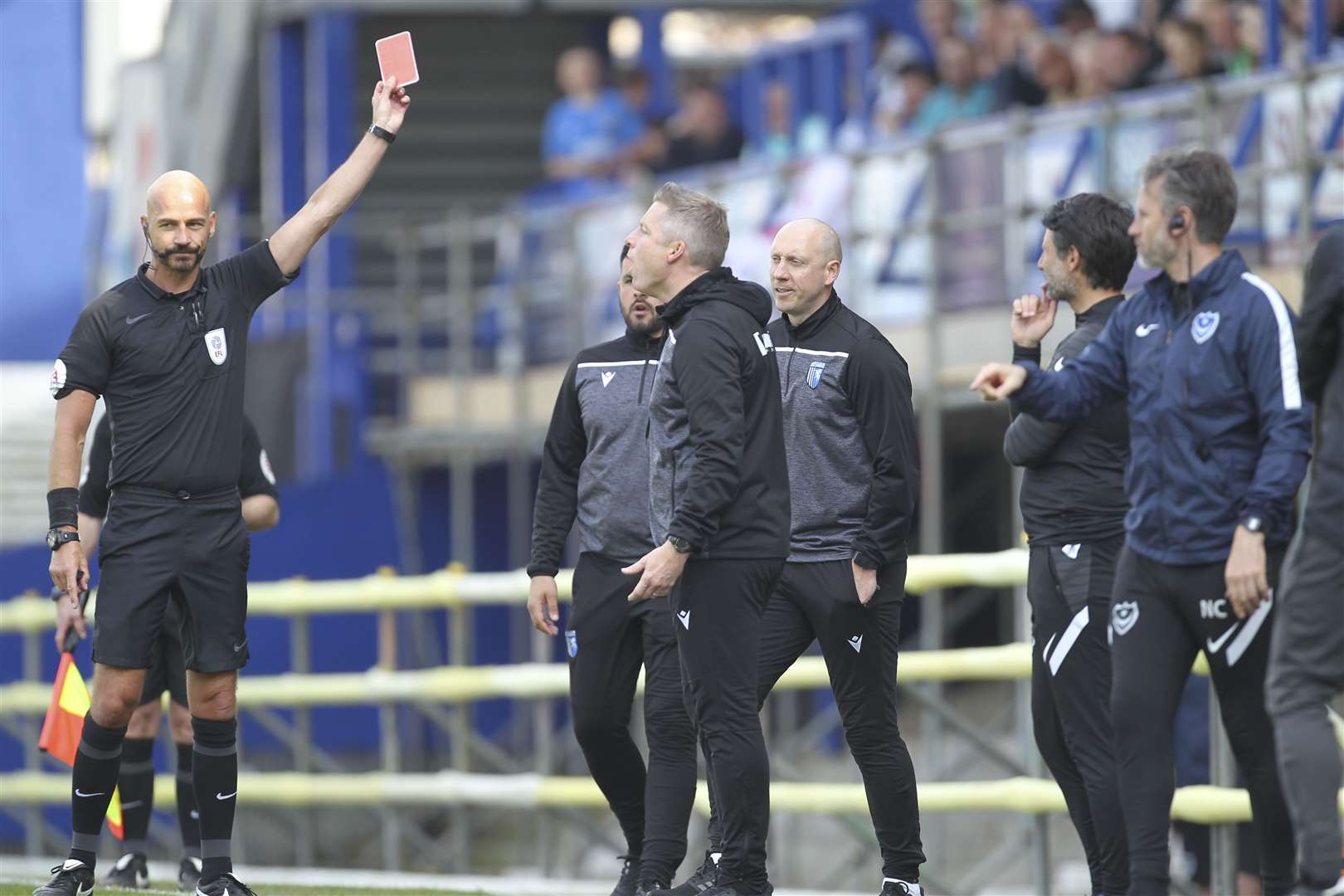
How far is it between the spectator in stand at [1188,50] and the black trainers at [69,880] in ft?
22.8

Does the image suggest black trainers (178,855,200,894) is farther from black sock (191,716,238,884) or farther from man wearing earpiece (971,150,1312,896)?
man wearing earpiece (971,150,1312,896)

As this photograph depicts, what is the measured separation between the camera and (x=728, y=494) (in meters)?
6.41

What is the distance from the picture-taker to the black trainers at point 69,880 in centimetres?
701

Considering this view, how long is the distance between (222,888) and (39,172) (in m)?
14.1

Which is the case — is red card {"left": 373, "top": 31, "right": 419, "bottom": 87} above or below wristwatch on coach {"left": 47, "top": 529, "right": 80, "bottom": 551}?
above

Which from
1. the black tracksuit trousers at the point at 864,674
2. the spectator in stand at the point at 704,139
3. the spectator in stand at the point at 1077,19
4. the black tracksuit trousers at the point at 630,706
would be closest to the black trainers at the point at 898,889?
the black tracksuit trousers at the point at 864,674

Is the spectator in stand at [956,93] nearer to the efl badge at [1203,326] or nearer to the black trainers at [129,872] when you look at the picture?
the black trainers at [129,872]

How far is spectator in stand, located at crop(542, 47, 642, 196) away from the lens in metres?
16.8

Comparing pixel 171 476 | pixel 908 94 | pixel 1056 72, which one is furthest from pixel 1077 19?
pixel 171 476

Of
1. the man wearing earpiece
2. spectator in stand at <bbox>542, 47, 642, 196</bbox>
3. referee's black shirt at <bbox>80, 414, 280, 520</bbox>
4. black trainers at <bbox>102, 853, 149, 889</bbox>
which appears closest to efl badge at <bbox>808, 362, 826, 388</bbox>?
the man wearing earpiece

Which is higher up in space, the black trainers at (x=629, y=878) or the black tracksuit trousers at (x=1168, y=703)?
the black tracksuit trousers at (x=1168, y=703)

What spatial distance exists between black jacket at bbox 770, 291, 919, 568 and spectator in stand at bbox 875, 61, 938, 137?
295 inches

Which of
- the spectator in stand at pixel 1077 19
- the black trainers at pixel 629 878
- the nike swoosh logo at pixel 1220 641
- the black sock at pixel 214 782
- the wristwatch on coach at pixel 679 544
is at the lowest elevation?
the black trainers at pixel 629 878

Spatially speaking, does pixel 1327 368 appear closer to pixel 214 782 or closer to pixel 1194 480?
pixel 1194 480
